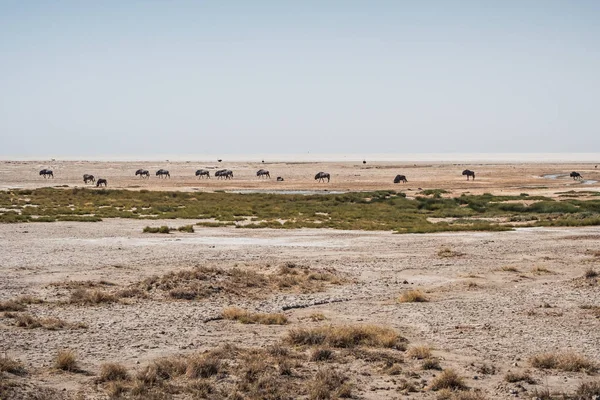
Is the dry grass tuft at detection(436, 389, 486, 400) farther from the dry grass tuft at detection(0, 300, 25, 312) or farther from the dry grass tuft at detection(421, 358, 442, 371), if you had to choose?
the dry grass tuft at detection(0, 300, 25, 312)

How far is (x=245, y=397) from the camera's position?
11.1 m

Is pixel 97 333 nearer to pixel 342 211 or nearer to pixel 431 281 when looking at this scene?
pixel 431 281

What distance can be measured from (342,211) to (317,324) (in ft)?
118

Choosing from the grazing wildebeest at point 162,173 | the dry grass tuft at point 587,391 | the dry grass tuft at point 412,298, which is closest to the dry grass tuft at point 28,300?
the dry grass tuft at point 412,298

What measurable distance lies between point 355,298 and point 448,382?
806 centimetres

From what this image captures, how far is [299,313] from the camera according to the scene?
58.2 ft

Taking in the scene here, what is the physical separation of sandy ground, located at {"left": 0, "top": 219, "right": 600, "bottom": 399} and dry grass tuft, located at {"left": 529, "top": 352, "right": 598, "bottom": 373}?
209 mm

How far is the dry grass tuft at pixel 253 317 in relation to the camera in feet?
54.1

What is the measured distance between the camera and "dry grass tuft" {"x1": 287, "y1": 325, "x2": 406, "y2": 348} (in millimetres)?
14211

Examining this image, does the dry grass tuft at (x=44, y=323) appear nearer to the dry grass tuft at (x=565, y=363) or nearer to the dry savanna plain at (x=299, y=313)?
the dry savanna plain at (x=299, y=313)

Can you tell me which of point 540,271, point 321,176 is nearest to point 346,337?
point 540,271

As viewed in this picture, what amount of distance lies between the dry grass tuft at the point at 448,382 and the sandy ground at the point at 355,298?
0.29 m

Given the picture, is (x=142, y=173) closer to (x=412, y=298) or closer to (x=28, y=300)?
(x=28, y=300)

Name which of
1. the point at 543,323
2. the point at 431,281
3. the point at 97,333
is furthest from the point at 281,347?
the point at 431,281
